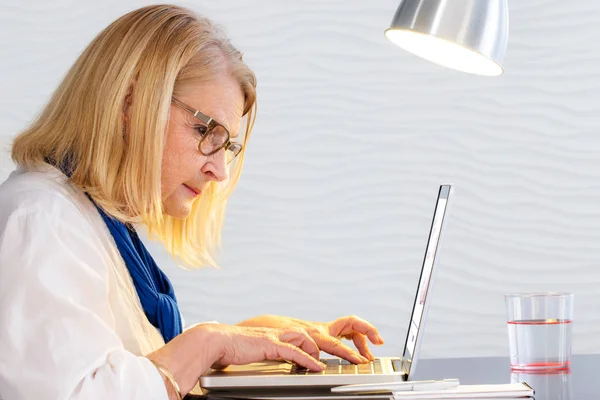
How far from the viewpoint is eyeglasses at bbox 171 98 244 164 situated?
158cm

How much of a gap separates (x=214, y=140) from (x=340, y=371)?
506 millimetres

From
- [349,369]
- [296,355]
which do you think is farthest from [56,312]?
[349,369]

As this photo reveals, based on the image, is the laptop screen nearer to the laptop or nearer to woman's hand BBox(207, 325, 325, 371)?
the laptop

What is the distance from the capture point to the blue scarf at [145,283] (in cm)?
153

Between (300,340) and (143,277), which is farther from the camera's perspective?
(143,277)

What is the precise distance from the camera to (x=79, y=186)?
58.8 inches

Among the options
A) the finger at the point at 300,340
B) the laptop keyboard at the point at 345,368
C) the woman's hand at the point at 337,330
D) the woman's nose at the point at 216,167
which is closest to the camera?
the laptop keyboard at the point at 345,368

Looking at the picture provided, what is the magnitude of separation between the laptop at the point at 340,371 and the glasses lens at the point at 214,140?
0.39m

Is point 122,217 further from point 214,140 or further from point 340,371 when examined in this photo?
point 340,371

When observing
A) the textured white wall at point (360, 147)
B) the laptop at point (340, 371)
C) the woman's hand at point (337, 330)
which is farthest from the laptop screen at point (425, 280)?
Result: the textured white wall at point (360, 147)

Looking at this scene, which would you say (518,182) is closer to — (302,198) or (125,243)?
(302,198)

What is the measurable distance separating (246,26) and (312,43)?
28 centimetres

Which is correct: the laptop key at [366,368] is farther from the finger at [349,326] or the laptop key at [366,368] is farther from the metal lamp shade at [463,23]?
the metal lamp shade at [463,23]

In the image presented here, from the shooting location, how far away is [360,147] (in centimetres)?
375
